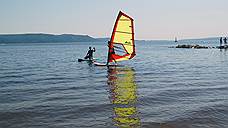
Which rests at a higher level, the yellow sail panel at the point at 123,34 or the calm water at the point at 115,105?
the yellow sail panel at the point at 123,34

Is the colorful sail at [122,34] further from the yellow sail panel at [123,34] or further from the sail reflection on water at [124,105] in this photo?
the sail reflection on water at [124,105]

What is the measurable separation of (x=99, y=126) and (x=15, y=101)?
668cm

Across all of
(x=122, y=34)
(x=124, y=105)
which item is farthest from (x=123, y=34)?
(x=124, y=105)

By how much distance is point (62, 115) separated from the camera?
13312 millimetres

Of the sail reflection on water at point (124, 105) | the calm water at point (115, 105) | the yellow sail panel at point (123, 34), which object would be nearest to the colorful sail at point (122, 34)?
the yellow sail panel at point (123, 34)

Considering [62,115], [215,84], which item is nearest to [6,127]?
[62,115]

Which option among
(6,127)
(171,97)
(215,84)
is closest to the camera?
(6,127)

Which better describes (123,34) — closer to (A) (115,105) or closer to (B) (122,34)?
(B) (122,34)

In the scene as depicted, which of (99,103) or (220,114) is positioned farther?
(99,103)

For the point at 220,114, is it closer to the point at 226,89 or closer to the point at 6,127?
the point at 226,89

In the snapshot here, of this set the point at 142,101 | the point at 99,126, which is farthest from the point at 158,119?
the point at 142,101

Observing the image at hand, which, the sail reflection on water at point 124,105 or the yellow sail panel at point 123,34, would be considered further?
the yellow sail panel at point 123,34

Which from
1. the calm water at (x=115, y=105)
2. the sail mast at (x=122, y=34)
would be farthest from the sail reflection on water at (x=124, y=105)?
the sail mast at (x=122, y=34)

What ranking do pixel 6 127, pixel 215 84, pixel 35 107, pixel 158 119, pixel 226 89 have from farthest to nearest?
pixel 215 84
pixel 226 89
pixel 35 107
pixel 158 119
pixel 6 127
